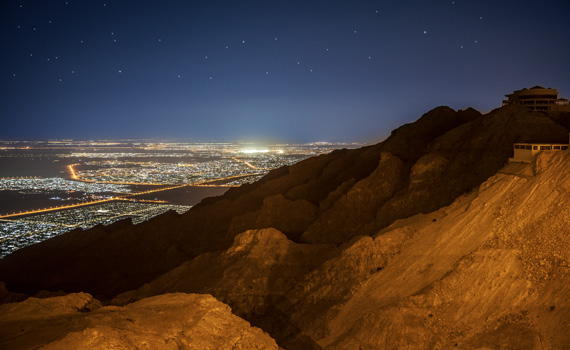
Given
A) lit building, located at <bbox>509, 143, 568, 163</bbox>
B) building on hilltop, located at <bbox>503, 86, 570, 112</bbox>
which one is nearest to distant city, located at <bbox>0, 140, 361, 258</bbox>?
building on hilltop, located at <bbox>503, 86, 570, 112</bbox>

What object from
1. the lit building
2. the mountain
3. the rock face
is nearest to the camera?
the rock face

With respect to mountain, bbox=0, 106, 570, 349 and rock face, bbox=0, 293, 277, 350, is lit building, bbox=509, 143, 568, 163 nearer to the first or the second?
mountain, bbox=0, 106, 570, 349

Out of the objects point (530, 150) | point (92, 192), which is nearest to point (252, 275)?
point (530, 150)

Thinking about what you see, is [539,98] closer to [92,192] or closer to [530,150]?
[530,150]

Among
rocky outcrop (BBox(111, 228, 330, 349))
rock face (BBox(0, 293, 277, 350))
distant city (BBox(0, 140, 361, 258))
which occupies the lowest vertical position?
distant city (BBox(0, 140, 361, 258))

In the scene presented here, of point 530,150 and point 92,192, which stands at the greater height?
point 530,150

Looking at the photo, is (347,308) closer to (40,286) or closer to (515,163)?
(515,163)
